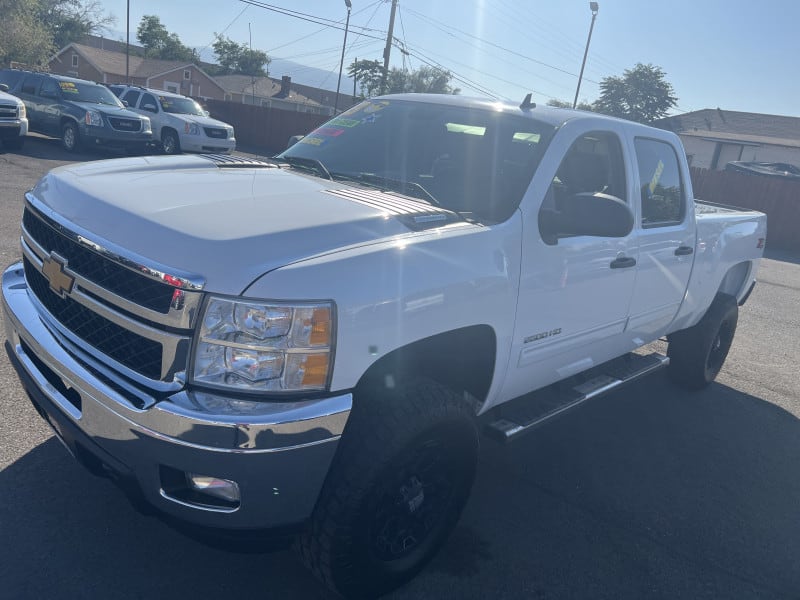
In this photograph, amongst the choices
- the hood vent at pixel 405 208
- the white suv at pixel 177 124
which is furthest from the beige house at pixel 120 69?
the hood vent at pixel 405 208

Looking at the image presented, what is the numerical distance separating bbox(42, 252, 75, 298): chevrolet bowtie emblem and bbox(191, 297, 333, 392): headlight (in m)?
0.76

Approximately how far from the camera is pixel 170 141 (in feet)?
65.0

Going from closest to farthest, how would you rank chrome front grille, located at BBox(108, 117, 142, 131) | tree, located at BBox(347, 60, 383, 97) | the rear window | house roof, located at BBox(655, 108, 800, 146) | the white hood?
the white hood, chrome front grille, located at BBox(108, 117, 142, 131), the rear window, house roof, located at BBox(655, 108, 800, 146), tree, located at BBox(347, 60, 383, 97)

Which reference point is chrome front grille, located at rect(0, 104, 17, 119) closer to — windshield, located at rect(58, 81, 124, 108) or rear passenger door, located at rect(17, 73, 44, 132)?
windshield, located at rect(58, 81, 124, 108)

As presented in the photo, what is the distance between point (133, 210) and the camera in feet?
8.43

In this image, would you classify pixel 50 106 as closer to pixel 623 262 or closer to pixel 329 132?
pixel 329 132

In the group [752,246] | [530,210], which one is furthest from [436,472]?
[752,246]

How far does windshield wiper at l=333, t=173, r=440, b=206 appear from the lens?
331 centimetres

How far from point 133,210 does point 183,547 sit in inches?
57.4

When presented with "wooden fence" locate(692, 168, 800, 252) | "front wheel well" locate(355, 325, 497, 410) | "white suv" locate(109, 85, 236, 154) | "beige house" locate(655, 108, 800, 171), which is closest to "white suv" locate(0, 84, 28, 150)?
"white suv" locate(109, 85, 236, 154)

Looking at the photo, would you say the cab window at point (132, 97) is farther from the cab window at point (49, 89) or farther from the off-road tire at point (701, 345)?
the off-road tire at point (701, 345)

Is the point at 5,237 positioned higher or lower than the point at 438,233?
lower

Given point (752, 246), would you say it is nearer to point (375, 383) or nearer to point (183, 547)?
point (375, 383)

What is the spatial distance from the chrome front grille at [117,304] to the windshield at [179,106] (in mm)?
18782
